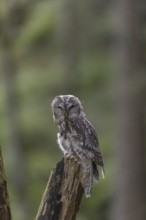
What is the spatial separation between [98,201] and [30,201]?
4.18 ft

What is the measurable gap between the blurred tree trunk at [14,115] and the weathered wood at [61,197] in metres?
9.40

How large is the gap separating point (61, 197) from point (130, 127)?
8.10 m

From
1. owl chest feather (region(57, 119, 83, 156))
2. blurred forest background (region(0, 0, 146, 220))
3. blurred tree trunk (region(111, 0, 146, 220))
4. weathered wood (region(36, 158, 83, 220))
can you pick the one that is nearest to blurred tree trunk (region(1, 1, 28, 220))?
blurred forest background (region(0, 0, 146, 220))

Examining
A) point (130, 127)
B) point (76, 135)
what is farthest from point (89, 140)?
point (130, 127)

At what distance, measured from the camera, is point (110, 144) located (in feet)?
55.8

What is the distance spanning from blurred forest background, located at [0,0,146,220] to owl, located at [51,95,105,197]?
6384 mm

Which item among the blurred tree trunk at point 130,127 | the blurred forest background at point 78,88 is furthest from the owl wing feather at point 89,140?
the blurred tree trunk at point 130,127

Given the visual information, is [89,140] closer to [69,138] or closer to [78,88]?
[69,138]

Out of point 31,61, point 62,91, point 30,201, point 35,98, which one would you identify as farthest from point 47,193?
point 31,61

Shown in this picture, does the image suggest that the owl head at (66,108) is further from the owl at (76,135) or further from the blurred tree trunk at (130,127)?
the blurred tree trunk at (130,127)

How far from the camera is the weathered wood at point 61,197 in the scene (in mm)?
5176

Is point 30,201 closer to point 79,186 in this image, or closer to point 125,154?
point 125,154

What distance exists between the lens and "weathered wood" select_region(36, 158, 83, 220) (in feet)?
17.0

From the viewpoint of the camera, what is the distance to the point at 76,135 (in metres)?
6.03
